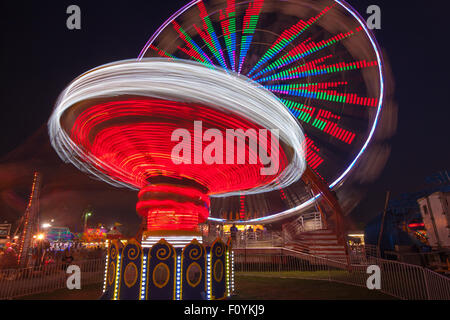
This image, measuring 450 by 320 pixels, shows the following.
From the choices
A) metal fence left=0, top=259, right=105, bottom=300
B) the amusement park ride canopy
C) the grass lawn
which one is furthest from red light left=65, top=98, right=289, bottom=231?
metal fence left=0, top=259, right=105, bottom=300

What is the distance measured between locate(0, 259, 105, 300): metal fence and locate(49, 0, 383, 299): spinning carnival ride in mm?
3887

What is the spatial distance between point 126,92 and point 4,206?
25.0 meters

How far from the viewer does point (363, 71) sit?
13.4 meters

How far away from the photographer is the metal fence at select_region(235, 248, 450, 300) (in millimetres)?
6902

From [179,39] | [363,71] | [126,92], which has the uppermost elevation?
[179,39]

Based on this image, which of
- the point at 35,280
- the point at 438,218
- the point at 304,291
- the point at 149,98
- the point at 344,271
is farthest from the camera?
the point at 344,271

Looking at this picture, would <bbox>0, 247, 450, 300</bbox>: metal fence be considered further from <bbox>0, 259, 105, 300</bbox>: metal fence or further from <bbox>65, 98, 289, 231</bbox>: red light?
<bbox>65, 98, 289, 231</bbox>: red light

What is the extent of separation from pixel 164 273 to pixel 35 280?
702 cm

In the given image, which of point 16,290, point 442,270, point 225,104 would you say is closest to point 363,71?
point 442,270

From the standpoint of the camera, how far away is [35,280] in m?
11.0

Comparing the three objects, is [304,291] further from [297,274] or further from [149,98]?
[149,98]

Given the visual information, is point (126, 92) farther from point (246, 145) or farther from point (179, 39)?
point (179, 39)

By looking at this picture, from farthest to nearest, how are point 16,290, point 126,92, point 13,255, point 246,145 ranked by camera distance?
1. point 13,255
2. point 16,290
3. point 246,145
4. point 126,92

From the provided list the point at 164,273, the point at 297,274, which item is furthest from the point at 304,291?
the point at 164,273
